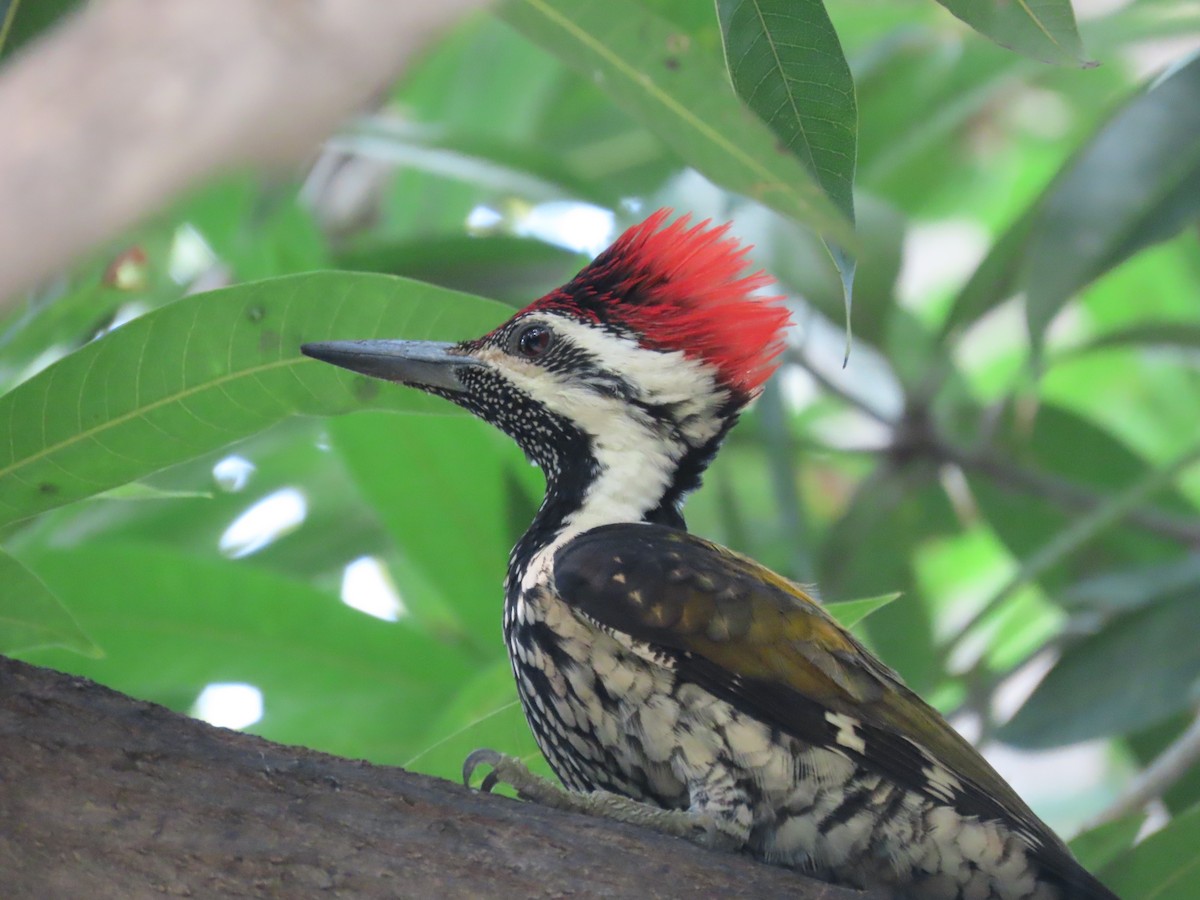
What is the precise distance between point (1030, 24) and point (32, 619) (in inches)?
61.2

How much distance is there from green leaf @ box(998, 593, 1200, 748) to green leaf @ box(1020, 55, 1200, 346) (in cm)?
90

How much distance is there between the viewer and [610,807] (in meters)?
2.00

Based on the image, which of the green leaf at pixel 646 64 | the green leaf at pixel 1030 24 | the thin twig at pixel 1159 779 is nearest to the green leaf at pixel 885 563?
the thin twig at pixel 1159 779

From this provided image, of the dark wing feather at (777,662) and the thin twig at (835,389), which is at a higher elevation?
the thin twig at (835,389)

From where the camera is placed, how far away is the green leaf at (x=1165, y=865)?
2416mm

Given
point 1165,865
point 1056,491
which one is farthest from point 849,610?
point 1056,491

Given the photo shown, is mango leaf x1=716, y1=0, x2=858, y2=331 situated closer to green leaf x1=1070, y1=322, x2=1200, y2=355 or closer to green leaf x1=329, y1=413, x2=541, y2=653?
green leaf x1=329, y1=413, x2=541, y2=653

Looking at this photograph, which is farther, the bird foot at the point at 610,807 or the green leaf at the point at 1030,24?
the bird foot at the point at 610,807

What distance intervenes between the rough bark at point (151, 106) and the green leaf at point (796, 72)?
1056mm

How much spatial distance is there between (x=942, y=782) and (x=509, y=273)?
2.29 m

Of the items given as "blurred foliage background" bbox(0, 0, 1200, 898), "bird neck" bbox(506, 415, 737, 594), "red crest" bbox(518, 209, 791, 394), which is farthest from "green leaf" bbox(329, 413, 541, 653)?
"red crest" bbox(518, 209, 791, 394)

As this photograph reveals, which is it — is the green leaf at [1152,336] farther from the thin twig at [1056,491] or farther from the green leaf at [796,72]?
the green leaf at [796,72]

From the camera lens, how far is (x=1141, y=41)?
407 centimetres

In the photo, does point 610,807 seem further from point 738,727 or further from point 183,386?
point 183,386
